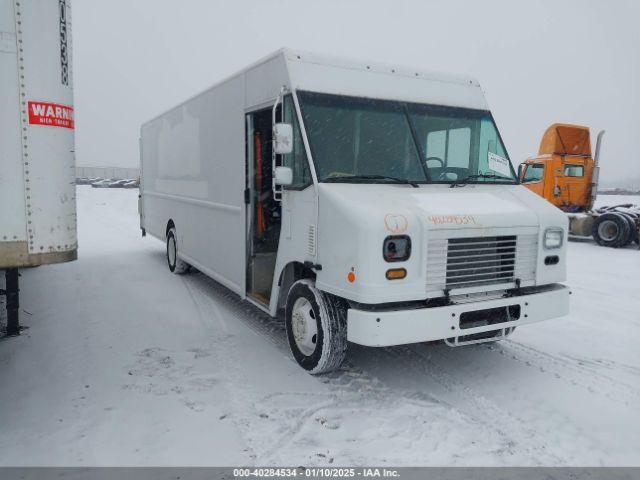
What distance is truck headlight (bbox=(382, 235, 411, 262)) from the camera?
413 centimetres

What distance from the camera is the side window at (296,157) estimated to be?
15.9 ft

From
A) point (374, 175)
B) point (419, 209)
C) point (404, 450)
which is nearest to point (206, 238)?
point (374, 175)

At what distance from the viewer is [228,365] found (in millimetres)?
5254

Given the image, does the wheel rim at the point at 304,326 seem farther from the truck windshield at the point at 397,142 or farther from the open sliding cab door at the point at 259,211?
the truck windshield at the point at 397,142

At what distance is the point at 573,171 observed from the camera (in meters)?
15.9

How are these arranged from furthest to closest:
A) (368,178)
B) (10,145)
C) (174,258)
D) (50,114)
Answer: (174,258) < (368,178) < (50,114) < (10,145)

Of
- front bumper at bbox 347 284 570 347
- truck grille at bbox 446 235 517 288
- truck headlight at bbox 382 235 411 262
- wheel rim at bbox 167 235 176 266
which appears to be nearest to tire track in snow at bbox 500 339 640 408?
front bumper at bbox 347 284 570 347

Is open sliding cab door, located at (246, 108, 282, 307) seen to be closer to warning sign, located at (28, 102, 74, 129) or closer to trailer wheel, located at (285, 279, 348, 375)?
trailer wheel, located at (285, 279, 348, 375)

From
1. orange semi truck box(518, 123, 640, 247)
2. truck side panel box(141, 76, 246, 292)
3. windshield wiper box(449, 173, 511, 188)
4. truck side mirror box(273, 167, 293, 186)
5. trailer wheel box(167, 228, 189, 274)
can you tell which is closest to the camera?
truck side mirror box(273, 167, 293, 186)

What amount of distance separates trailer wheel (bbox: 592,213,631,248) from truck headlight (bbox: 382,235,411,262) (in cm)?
1292

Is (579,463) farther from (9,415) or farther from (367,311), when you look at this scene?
(9,415)

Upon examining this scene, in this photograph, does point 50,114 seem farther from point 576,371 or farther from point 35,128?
point 576,371

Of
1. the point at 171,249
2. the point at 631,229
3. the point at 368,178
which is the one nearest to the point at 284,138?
the point at 368,178

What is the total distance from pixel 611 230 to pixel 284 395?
45.5ft
